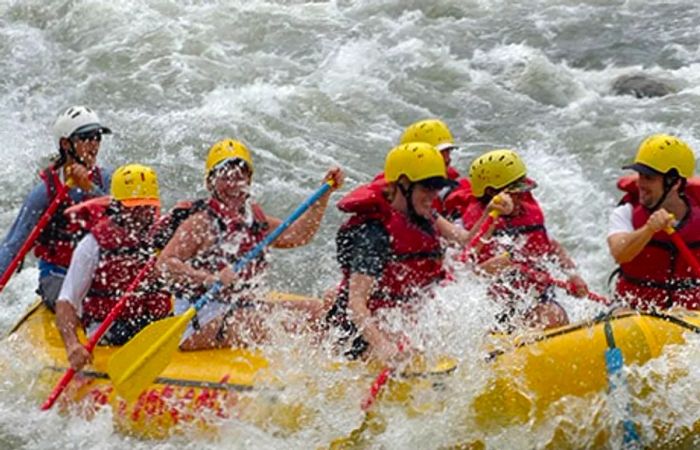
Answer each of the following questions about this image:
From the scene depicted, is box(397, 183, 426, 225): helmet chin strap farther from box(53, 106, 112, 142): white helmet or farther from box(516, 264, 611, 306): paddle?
box(53, 106, 112, 142): white helmet

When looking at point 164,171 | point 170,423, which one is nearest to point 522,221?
point 170,423

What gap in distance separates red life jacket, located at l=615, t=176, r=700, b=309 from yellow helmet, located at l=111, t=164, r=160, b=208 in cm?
236

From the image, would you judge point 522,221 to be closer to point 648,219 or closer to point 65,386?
point 648,219

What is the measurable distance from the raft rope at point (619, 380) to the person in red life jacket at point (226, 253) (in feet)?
5.35

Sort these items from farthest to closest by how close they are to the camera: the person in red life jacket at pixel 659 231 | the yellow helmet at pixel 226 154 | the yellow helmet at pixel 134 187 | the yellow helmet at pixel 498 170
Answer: the yellow helmet at pixel 498 170, the yellow helmet at pixel 134 187, the yellow helmet at pixel 226 154, the person in red life jacket at pixel 659 231

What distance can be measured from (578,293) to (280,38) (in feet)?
25.5

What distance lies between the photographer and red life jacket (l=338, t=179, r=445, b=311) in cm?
540

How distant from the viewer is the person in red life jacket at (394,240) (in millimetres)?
5328

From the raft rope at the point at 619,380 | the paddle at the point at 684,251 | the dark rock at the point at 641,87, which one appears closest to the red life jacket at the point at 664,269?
the paddle at the point at 684,251

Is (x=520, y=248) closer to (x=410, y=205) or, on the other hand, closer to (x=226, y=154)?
(x=410, y=205)

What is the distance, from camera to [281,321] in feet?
19.4

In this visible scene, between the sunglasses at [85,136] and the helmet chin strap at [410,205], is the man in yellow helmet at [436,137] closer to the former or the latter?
the helmet chin strap at [410,205]

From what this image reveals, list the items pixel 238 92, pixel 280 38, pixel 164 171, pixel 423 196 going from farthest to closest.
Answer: pixel 280 38, pixel 238 92, pixel 164 171, pixel 423 196

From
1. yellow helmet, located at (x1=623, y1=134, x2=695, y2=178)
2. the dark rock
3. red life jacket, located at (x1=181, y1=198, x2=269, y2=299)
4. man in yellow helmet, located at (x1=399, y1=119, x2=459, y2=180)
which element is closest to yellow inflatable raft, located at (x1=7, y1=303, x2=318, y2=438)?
red life jacket, located at (x1=181, y1=198, x2=269, y2=299)
